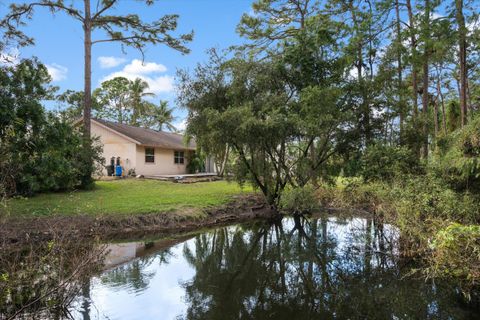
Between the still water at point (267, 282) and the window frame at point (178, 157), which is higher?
the window frame at point (178, 157)

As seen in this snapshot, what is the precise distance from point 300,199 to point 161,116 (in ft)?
98.5

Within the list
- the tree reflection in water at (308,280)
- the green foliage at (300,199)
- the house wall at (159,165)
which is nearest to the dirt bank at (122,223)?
the green foliage at (300,199)

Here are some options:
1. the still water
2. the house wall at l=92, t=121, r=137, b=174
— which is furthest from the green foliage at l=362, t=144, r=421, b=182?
the house wall at l=92, t=121, r=137, b=174

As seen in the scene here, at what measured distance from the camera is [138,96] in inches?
1511

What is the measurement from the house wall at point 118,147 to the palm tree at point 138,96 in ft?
46.7

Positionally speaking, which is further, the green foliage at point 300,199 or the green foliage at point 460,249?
the green foliage at point 300,199

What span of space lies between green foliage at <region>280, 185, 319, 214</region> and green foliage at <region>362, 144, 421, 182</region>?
301 cm

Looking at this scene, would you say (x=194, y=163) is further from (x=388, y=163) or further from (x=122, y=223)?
(x=388, y=163)

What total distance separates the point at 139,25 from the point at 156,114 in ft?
71.5

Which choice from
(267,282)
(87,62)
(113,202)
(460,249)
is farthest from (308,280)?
(87,62)

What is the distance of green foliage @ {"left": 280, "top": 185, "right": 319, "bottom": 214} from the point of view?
13391 mm

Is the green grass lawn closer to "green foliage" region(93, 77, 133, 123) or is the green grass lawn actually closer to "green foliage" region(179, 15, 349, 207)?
"green foliage" region(179, 15, 349, 207)

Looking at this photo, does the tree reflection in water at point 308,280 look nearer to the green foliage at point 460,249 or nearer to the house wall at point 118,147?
the green foliage at point 460,249

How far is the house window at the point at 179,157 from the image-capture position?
28.1 meters
